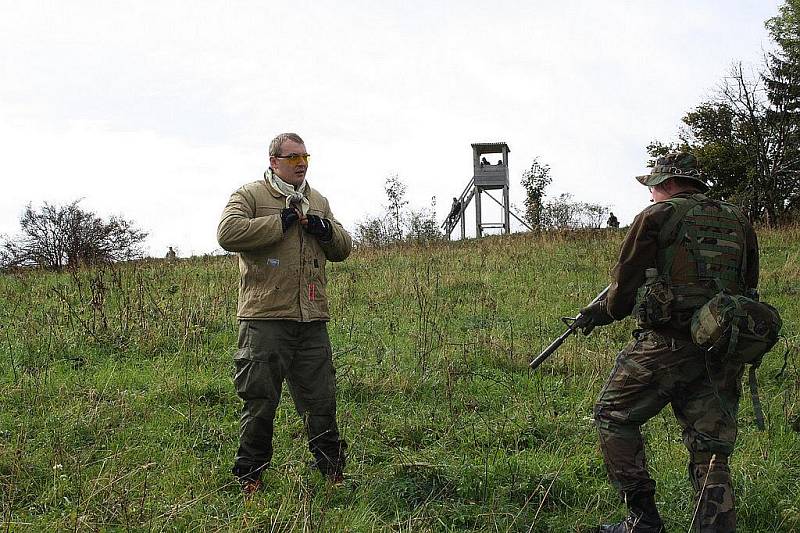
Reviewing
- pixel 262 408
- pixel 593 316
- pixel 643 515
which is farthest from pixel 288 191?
pixel 643 515

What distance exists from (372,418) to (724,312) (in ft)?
9.16

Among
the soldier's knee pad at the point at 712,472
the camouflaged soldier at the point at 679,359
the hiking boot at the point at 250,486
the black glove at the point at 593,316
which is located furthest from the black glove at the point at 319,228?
the soldier's knee pad at the point at 712,472

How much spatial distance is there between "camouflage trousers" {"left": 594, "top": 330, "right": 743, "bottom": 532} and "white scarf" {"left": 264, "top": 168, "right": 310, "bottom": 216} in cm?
210

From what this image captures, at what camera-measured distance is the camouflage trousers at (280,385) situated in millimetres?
3984

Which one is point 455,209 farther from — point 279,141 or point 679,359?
point 679,359

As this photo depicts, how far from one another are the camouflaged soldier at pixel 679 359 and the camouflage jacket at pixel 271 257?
181 centimetres

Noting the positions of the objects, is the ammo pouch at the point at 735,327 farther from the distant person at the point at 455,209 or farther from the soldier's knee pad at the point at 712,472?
the distant person at the point at 455,209

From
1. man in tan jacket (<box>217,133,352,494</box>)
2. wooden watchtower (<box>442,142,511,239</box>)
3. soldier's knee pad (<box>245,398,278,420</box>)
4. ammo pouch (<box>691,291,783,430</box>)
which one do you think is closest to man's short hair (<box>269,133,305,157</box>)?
man in tan jacket (<box>217,133,352,494</box>)

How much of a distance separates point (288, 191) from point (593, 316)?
203cm

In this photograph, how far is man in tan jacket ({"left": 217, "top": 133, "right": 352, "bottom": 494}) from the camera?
399cm

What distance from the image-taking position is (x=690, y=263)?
11.3 ft

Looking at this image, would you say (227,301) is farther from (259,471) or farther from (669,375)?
(669,375)

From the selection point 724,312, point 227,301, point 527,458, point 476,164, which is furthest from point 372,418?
point 476,164

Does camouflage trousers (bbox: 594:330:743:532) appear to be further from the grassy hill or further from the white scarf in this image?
the white scarf
